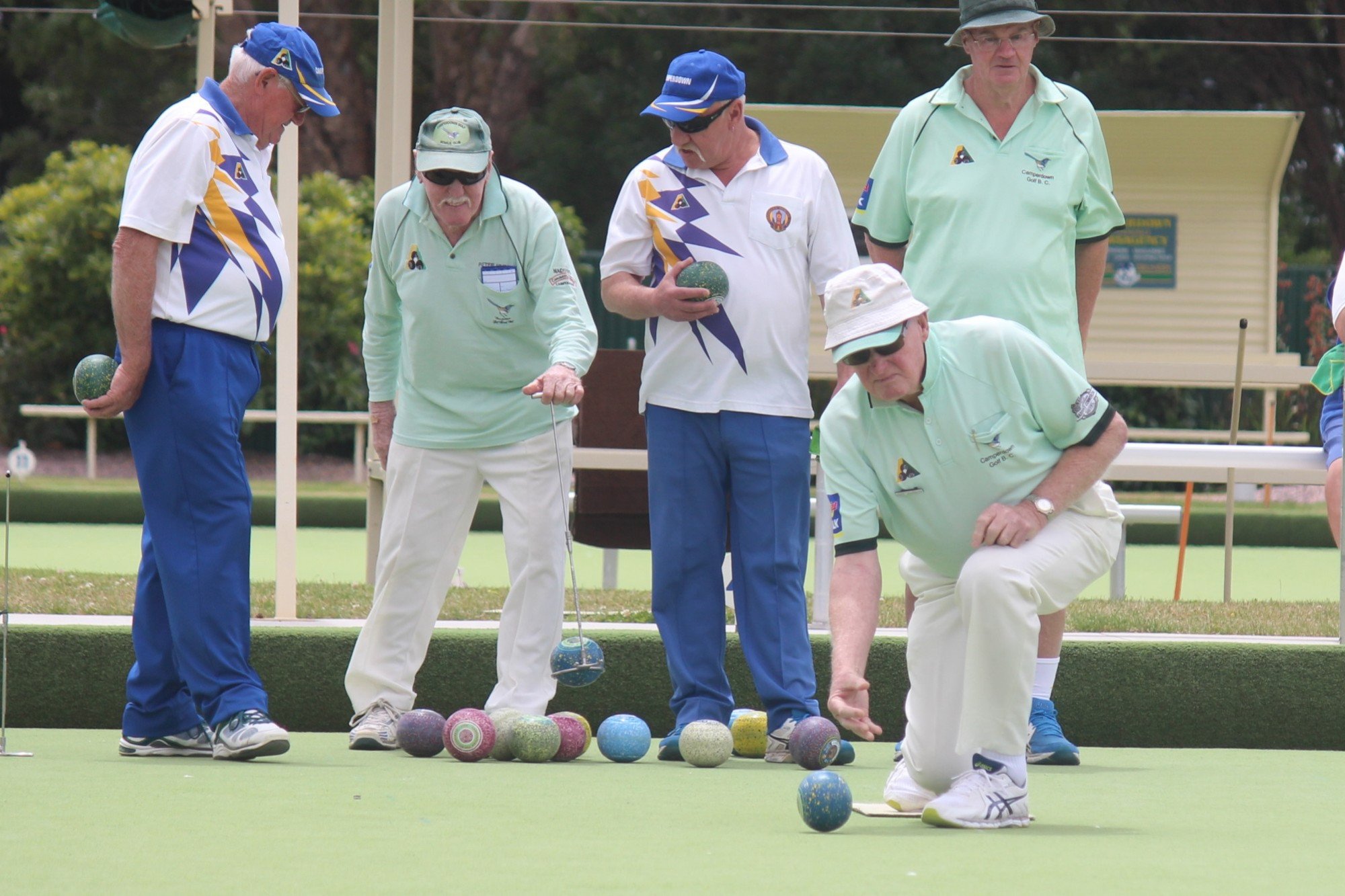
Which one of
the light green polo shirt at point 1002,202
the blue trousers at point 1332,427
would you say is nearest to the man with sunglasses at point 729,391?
the light green polo shirt at point 1002,202

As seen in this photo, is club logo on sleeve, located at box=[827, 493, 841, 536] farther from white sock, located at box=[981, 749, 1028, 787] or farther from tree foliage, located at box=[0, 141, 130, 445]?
tree foliage, located at box=[0, 141, 130, 445]

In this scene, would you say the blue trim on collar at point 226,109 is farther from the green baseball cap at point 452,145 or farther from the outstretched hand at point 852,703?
the outstretched hand at point 852,703

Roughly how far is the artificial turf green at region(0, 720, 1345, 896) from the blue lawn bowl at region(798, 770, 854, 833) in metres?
0.03

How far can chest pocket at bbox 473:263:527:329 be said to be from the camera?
4254 millimetres

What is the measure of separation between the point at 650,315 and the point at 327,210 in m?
9.95

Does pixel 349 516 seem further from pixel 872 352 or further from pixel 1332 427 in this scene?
pixel 872 352

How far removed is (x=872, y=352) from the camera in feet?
9.81

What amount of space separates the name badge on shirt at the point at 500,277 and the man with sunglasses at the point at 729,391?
0.25m

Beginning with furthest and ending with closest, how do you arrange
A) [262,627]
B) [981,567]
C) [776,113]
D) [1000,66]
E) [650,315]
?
[776,113] → [262,627] → [650,315] → [1000,66] → [981,567]

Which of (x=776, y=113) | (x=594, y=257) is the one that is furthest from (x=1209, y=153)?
(x=594, y=257)

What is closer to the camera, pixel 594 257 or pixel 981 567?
pixel 981 567

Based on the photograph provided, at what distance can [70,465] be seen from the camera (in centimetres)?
1449

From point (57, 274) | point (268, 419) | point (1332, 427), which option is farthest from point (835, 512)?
point (57, 274)

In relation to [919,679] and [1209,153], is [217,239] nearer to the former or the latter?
[919,679]
